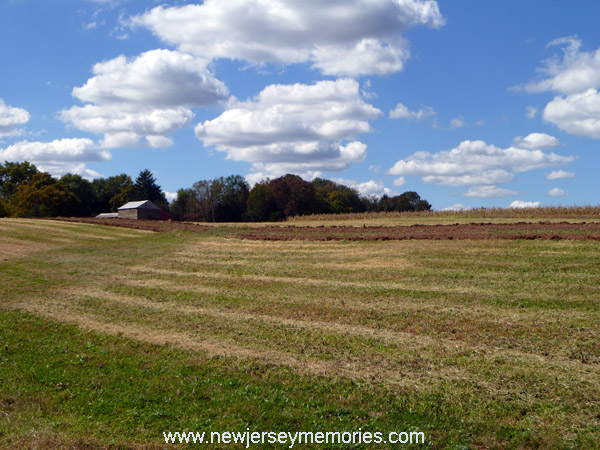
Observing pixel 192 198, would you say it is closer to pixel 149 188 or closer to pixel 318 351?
pixel 149 188

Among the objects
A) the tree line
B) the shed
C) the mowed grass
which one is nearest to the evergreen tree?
the tree line

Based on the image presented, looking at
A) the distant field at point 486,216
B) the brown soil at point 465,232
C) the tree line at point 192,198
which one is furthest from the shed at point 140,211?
the brown soil at point 465,232

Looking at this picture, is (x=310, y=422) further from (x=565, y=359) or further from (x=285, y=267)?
(x=285, y=267)

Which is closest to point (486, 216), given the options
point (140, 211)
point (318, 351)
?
point (318, 351)

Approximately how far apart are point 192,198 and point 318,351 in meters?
113

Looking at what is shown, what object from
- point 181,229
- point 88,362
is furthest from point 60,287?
point 181,229

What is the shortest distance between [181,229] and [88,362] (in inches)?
1385

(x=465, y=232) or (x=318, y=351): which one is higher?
(x=465, y=232)

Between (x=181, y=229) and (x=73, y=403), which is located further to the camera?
(x=181, y=229)

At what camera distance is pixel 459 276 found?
1783 cm

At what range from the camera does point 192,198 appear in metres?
121

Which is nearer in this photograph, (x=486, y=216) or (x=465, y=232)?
(x=465, y=232)

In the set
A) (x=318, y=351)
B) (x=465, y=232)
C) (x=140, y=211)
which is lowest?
(x=318, y=351)

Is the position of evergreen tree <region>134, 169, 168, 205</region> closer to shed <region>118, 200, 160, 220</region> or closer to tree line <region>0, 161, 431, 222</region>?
tree line <region>0, 161, 431, 222</region>
